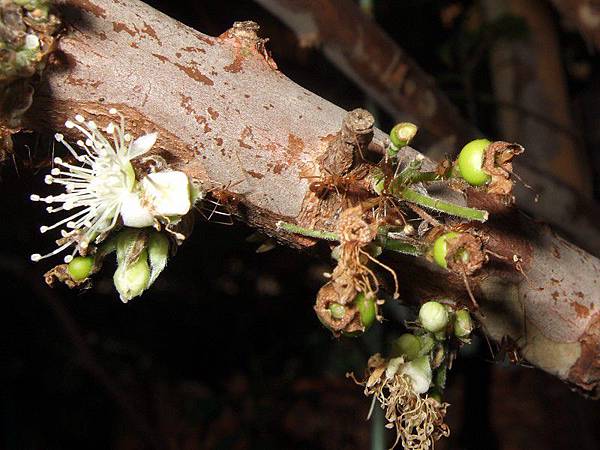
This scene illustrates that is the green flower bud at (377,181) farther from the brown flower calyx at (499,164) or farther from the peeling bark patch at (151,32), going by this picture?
the peeling bark patch at (151,32)

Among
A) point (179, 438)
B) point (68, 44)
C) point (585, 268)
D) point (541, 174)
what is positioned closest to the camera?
point (68, 44)

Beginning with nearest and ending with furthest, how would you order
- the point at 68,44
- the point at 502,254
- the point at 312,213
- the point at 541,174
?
the point at 68,44
the point at 312,213
the point at 502,254
the point at 541,174

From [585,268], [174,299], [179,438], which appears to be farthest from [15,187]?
[179,438]

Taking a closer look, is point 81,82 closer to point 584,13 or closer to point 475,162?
point 475,162

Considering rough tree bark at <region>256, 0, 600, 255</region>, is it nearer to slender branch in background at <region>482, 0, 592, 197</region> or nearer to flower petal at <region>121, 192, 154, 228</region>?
slender branch in background at <region>482, 0, 592, 197</region>

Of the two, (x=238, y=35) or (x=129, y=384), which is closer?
(x=238, y=35)

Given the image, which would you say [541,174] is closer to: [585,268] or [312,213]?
[585,268]

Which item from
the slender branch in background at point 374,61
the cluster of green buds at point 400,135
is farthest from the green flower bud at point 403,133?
the slender branch in background at point 374,61

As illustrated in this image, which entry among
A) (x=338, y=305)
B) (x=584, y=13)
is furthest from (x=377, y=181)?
(x=584, y=13)
